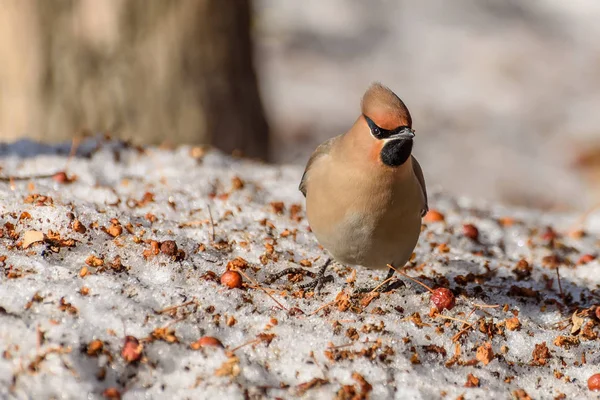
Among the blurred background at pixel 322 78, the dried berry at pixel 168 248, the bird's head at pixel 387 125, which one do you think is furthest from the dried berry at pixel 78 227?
the blurred background at pixel 322 78

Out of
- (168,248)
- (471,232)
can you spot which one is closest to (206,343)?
(168,248)

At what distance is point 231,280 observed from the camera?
9.41 feet

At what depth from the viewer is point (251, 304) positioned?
2803mm

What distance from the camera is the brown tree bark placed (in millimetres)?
5316

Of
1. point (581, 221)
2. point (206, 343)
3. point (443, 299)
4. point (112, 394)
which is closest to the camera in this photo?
point (112, 394)

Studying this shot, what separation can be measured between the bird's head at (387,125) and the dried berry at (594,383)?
3.24 feet

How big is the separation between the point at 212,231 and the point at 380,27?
788 cm

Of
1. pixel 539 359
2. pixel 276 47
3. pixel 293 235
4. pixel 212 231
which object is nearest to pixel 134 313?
pixel 212 231

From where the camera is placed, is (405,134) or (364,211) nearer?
(405,134)

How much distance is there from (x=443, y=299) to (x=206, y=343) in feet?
3.26

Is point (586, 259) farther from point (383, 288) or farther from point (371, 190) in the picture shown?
point (371, 190)

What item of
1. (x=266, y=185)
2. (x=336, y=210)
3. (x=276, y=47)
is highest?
(x=336, y=210)

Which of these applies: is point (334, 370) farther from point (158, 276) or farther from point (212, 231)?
point (212, 231)

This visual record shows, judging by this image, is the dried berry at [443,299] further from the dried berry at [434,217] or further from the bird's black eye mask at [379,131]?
the dried berry at [434,217]
